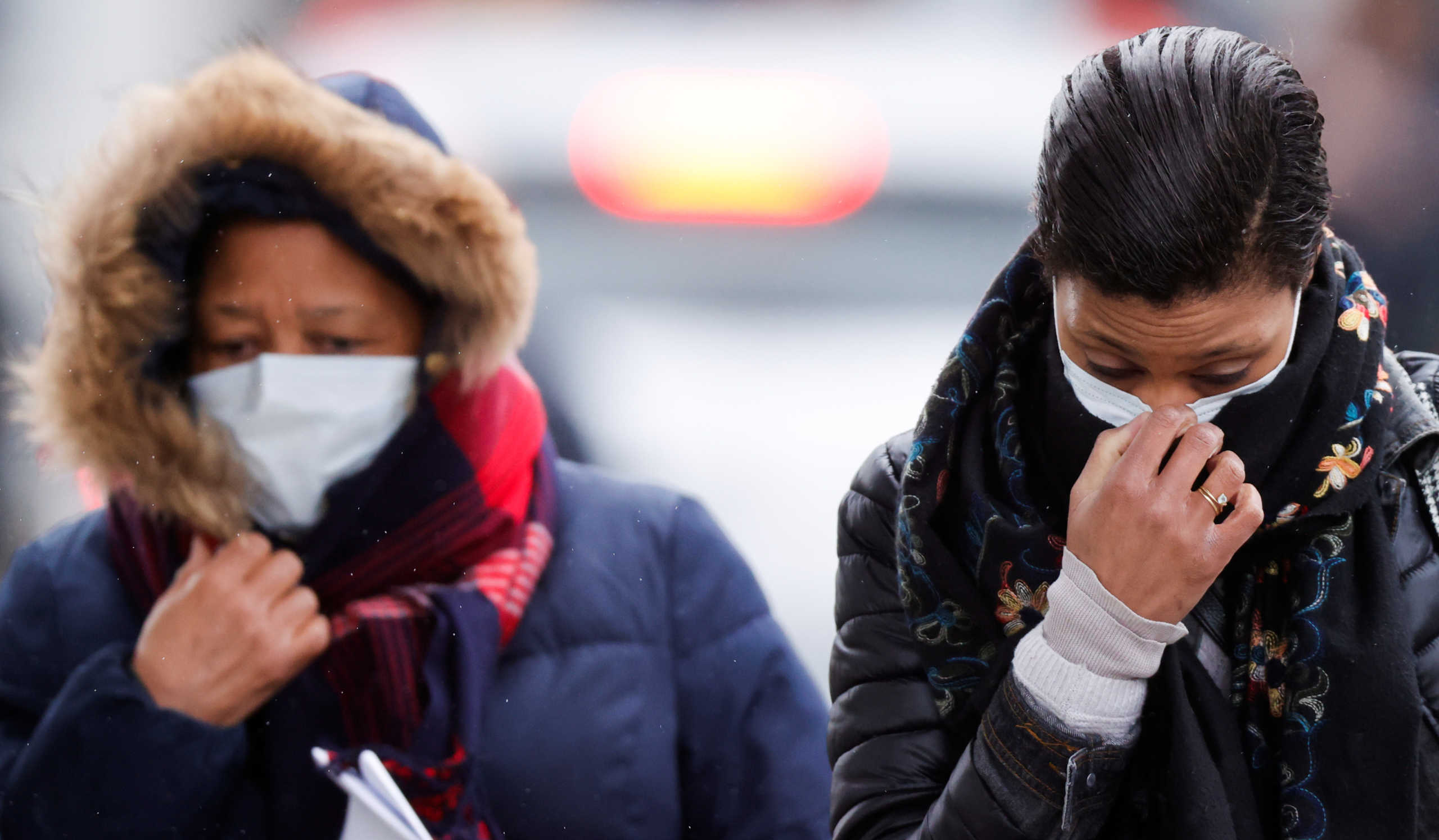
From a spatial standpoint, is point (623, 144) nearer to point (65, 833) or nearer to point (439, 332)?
point (439, 332)

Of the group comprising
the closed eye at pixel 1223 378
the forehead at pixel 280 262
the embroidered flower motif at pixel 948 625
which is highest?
the closed eye at pixel 1223 378

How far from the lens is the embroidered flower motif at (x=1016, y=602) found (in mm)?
1283

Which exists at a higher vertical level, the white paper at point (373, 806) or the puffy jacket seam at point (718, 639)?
the puffy jacket seam at point (718, 639)

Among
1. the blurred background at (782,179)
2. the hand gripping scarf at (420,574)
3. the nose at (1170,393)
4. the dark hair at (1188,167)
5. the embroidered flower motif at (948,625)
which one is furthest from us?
the blurred background at (782,179)

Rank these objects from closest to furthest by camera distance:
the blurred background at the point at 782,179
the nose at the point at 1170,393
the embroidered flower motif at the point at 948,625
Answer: the nose at the point at 1170,393
the embroidered flower motif at the point at 948,625
the blurred background at the point at 782,179

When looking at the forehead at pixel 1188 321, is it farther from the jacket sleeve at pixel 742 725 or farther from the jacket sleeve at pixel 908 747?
the jacket sleeve at pixel 742 725

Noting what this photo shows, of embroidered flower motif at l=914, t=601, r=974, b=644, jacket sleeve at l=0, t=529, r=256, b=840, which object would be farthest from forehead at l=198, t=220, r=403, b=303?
embroidered flower motif at l=914, t=601, r=974, b=644

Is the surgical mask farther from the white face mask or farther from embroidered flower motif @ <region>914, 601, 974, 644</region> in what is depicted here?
the white face mask

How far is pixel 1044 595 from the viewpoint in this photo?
1.28 metres

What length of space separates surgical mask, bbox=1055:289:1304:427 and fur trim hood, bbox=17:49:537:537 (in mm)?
878

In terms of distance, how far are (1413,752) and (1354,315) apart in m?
0.42

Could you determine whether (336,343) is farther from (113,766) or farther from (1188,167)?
(1188,167)

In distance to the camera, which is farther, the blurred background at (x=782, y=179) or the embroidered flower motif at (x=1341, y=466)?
the blurred background at (x=782, y=179)

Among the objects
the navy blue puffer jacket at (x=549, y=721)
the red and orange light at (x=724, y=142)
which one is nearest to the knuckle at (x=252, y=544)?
the navy blue puffer jacket at (x=549, y=721)
